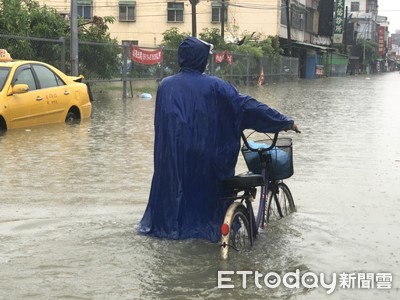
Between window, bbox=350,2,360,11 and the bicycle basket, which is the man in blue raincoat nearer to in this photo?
the bicycle basket

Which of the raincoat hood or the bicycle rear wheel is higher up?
the raincoat hood

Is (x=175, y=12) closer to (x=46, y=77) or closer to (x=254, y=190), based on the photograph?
(x=46, y=77)

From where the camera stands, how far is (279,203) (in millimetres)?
6336

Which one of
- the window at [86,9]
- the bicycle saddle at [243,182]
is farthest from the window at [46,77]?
the window at [86,9]

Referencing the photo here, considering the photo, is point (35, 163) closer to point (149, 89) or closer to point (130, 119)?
point (130, 119)

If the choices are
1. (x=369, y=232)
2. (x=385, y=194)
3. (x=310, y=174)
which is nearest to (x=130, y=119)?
(x=310, y=174)

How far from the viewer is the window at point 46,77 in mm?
13453

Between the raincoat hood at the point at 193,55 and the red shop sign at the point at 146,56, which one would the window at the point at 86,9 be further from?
the raincoat hood at the point at 193,55

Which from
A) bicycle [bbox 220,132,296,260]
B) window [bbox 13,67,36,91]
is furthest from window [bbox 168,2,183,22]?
bicycle [bbox 220,132,296,260]

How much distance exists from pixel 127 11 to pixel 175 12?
365cm

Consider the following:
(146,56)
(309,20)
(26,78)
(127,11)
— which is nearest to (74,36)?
(146,56)

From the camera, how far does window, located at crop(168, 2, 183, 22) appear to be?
54125mm

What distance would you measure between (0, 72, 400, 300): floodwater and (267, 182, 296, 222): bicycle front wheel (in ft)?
0.36

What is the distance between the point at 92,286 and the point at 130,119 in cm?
1182
